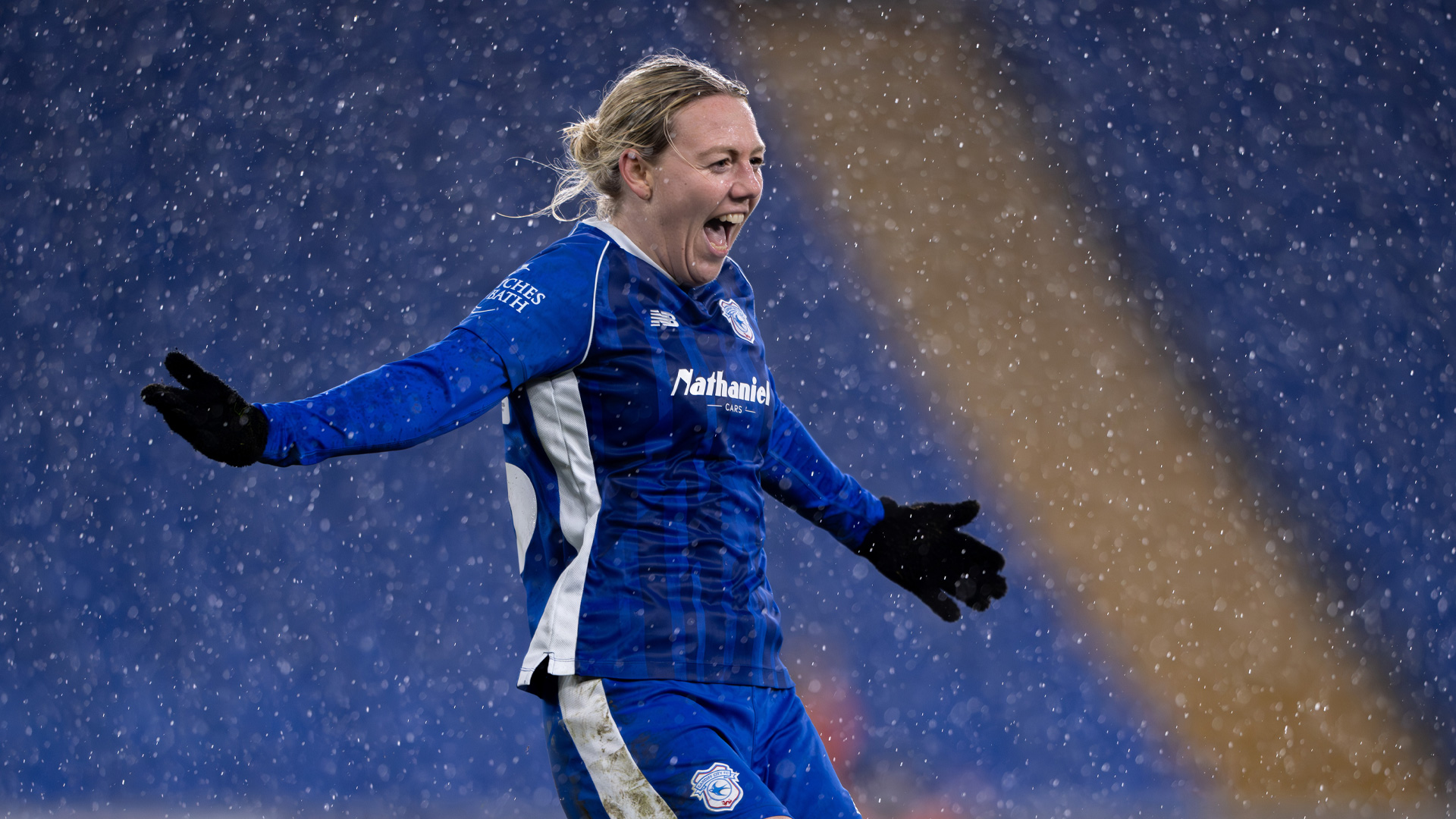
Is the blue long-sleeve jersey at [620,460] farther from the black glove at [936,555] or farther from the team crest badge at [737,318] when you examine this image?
the black glove at [936,555]

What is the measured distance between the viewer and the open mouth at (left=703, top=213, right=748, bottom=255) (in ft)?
7.35

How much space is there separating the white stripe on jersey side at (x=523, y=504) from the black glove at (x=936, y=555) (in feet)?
2.51

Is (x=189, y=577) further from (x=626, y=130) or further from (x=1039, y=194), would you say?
(x=626, y=130)

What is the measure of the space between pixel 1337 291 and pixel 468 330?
5.84 meters

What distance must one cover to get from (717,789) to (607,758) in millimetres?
177

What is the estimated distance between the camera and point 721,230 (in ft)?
7.43

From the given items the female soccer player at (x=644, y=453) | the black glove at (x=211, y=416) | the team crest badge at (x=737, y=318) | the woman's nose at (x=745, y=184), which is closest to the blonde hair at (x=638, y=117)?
the female soccer player at (x=644, y=453)

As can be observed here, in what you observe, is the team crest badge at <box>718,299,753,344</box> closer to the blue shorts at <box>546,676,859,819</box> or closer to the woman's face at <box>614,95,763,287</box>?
the woman's face at <box>614,95,763,287</box>

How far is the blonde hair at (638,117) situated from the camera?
2260 millimetres

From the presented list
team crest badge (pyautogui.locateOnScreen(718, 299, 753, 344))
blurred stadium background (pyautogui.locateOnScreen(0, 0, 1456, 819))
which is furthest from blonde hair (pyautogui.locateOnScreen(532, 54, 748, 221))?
blurred stadium background (pyautogui.locateOnScreen(0, 0, 1456, 819))

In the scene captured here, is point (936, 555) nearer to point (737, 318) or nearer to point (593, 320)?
point (737, 318)

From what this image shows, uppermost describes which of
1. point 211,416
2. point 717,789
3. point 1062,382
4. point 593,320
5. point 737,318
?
point 1062,382

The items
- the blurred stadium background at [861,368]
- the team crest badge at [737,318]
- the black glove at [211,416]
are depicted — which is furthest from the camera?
the blurred stadium background at [861,368]

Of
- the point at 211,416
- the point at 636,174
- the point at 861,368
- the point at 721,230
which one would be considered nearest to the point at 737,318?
the point at 721,230
